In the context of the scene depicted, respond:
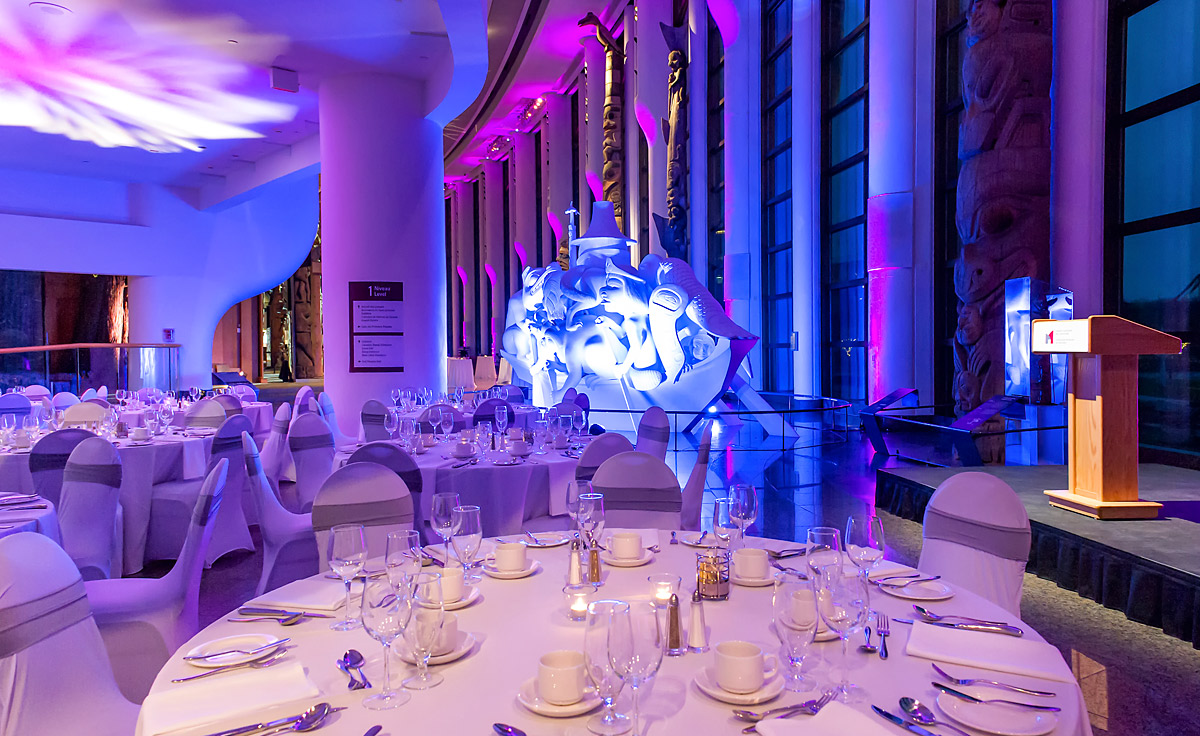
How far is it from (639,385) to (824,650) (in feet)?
32.7

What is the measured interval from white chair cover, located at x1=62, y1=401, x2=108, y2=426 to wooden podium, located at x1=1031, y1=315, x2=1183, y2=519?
764 centimetres

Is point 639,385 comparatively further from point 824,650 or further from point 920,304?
point 824,650

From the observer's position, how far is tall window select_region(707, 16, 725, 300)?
1639 centimetres

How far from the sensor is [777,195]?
48.7 ft

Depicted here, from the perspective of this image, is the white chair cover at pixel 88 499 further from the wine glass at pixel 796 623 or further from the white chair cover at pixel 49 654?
the wine glass at pixel 796 623

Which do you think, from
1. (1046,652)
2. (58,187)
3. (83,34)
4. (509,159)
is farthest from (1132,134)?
(509,159)

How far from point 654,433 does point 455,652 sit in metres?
3.78

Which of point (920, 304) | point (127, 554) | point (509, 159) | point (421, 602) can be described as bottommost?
point (127, 554)

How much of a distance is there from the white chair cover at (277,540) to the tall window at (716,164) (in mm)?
13227

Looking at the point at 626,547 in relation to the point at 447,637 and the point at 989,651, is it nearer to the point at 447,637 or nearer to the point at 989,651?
the point at 447,637

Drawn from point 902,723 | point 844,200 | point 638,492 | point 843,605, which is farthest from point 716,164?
point 902,723

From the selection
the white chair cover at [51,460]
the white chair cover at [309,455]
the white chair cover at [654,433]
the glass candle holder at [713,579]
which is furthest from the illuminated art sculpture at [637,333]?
the glass candle holder at [713,579]

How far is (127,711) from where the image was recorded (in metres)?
1.96

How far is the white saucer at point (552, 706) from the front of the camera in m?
1.29
